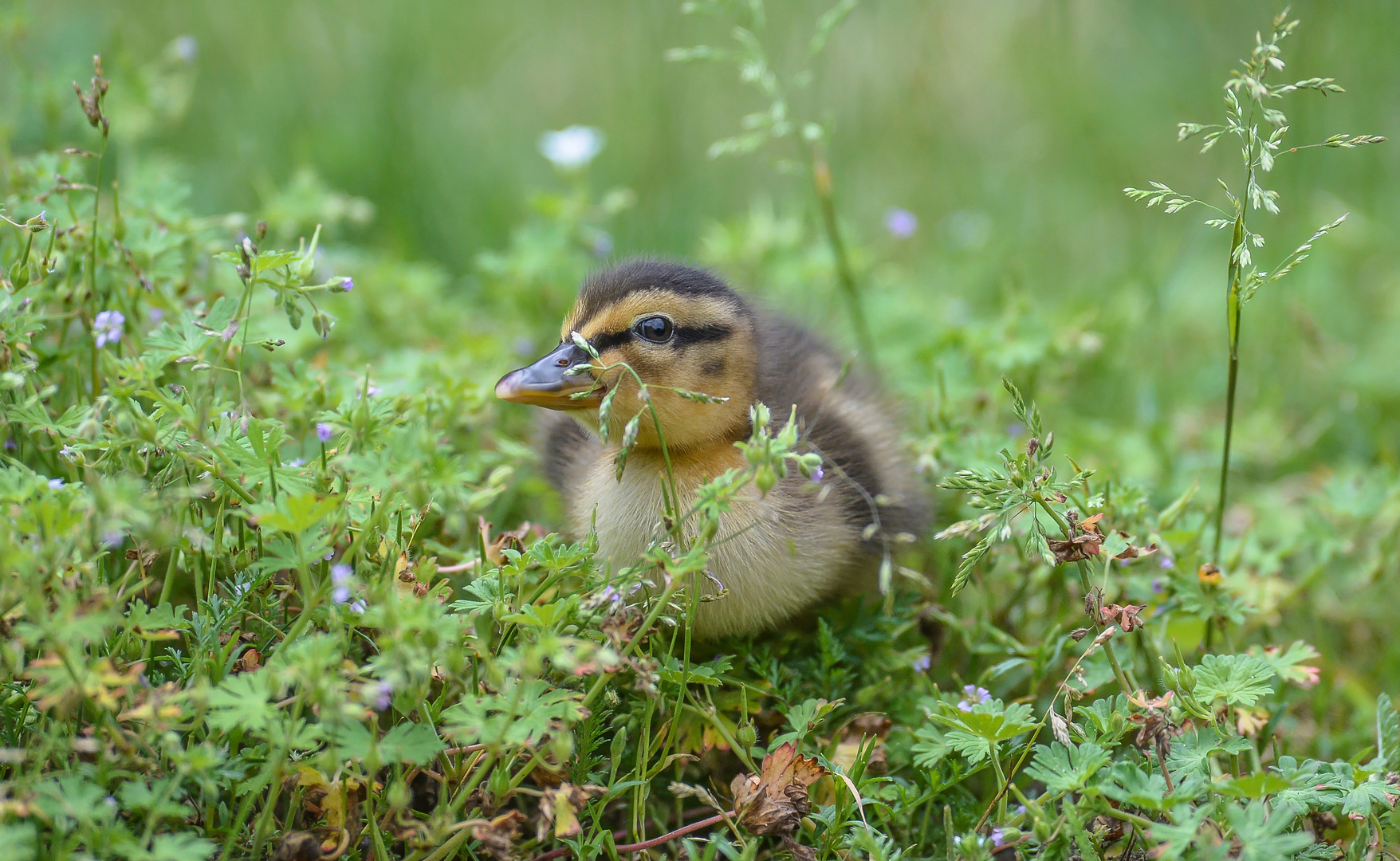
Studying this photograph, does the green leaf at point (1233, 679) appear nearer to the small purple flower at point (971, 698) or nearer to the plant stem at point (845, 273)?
the small purple flower at point (971, 698)

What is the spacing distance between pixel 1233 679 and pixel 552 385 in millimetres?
1470

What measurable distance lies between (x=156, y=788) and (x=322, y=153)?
3.91 metres

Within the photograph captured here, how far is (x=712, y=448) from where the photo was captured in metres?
2.62

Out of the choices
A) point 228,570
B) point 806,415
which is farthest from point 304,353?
point 806,415

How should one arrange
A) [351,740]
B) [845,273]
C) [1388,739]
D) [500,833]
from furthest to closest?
[845,273]
[1388,739]
[500,833]
[351,740]

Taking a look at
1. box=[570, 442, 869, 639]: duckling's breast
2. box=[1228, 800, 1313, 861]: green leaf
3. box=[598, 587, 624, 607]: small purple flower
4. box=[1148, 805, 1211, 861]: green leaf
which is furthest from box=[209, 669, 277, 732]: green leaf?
box=[1228, 800, 1313, 861]: green leaf

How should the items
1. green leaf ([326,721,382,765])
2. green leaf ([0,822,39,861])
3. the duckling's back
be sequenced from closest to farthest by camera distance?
green leaf ([0,822,39,861]), green leaf ([326,721,382,765]), the duckling's back

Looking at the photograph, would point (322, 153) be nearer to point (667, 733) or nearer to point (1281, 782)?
point (667, 733)

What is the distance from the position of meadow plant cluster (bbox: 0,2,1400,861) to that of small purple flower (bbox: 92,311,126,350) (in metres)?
0.02

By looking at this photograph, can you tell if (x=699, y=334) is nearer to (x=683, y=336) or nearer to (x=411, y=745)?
(x=683, y=336)

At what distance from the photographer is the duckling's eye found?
2568 mm

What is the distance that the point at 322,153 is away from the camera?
16.4 ft

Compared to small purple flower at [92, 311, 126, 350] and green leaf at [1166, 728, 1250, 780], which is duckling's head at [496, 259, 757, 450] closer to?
small purple flower at [92, 311, 126, 350]

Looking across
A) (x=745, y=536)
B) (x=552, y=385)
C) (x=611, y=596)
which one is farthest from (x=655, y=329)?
(x=611, y=596)
